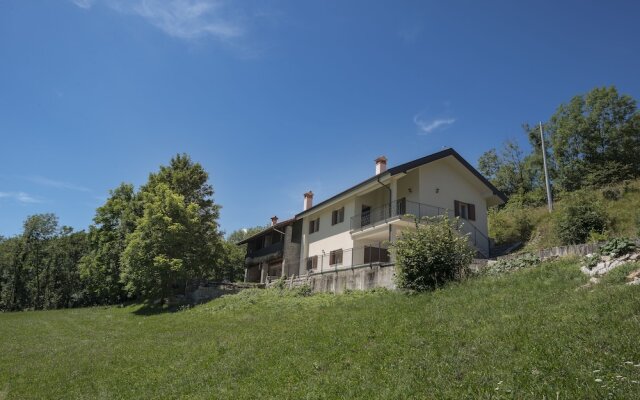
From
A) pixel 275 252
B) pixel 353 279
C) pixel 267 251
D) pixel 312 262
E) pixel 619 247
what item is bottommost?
pixel 353 279

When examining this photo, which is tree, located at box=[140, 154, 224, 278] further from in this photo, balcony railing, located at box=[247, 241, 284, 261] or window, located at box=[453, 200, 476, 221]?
window, located at box=[453, 200, 476, 221]

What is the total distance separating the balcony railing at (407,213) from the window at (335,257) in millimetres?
1931

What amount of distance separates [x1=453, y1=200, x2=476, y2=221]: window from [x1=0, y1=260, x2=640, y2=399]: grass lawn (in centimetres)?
1177

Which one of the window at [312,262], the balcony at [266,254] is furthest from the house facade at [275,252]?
the window at [312,262]

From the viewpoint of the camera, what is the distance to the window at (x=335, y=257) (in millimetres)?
27620

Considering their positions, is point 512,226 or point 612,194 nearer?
point 612,194

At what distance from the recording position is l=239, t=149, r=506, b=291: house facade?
24.5m

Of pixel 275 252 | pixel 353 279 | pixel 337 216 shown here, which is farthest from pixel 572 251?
pixel 275 252

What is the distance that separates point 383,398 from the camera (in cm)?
691

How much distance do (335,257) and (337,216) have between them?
2968 mm

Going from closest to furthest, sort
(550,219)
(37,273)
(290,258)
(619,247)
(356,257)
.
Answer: (619,247) → (550,219) → (356,257) → (290,258) → (37,273)

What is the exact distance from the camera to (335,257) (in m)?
28.0

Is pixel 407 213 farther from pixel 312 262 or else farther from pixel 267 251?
pixel 267 251

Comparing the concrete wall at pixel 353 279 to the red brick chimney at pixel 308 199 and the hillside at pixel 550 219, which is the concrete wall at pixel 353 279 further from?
the red brick chimney at pixel 308 199
